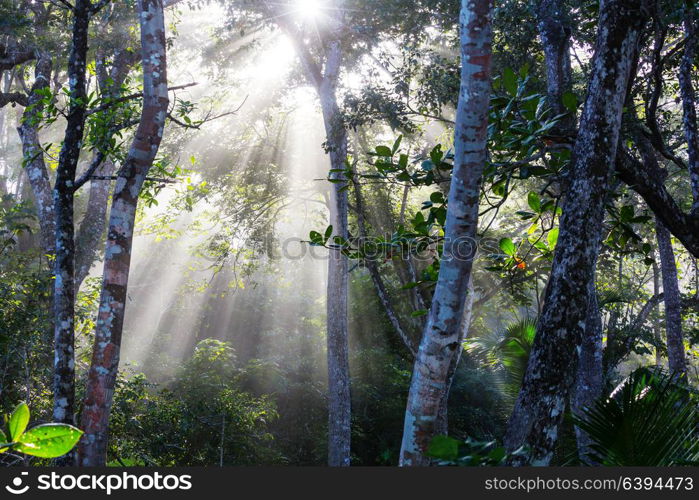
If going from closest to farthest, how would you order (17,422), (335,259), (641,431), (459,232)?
(17,422)
(641,431)
(459,232)
(335,259)

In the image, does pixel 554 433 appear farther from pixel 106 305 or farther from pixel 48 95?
pixel 48 95

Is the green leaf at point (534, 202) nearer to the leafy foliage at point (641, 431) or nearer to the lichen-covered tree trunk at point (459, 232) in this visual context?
the lichen-covered tree trunk at point (459, 232)

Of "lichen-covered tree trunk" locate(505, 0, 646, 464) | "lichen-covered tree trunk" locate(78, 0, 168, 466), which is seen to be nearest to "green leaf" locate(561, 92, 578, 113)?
"lichen-covered tree trunk" locate(505, 0, 646, 464)

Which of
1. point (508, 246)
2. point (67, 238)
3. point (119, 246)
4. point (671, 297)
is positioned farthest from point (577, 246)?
point (671, 297)

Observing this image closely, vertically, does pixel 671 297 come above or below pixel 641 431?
above

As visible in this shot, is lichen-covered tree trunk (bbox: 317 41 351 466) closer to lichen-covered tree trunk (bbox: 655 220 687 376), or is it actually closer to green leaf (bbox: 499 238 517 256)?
lichen-covered tree trunk (bbox: 655 220 687 376)

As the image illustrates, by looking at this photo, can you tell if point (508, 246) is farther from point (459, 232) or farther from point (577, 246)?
point (577, 246)

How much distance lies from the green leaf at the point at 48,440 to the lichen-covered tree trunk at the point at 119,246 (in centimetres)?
330

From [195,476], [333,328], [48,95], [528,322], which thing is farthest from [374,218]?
[195,476]

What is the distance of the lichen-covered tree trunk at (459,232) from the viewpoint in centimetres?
287

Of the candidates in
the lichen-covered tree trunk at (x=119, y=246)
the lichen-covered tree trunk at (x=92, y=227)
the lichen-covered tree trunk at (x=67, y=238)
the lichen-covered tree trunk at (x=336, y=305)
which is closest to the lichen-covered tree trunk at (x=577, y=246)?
the lichen-covered tree trunk at (x=119, y=246)

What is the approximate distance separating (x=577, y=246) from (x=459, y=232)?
0.54 meters

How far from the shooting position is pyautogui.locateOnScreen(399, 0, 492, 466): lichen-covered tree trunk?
2.87 m

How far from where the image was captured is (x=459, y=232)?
290cm
